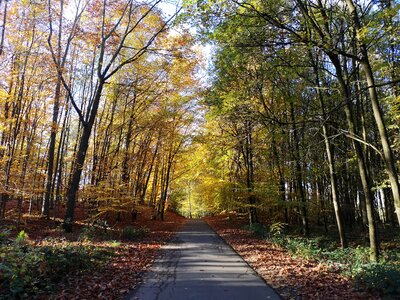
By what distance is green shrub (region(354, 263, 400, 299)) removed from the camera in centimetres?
530

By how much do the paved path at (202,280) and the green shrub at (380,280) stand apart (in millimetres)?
1988

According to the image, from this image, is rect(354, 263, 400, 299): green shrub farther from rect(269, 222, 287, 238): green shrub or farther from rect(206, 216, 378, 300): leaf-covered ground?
rect(269, 222, 287, 238): green shrub

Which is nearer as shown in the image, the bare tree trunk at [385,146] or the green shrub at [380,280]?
the green shrub at [380,280]

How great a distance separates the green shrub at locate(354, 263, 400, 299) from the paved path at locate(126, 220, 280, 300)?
199 cm

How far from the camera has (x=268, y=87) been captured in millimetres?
15641

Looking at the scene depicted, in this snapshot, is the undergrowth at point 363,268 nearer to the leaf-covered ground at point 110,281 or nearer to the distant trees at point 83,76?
the leaf-covered ground at point 110,281

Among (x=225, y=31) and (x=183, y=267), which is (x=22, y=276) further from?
(x=225, y=31)

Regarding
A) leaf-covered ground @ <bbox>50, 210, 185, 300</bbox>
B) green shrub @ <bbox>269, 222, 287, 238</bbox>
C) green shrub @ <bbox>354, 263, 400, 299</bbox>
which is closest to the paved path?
leaf-covered ground @ <bbox>50, 210, 185, 300</bbox>

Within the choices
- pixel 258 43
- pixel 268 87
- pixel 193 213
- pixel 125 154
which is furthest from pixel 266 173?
pixel 193 213

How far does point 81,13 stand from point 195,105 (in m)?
11.4

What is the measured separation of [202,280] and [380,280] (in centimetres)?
368

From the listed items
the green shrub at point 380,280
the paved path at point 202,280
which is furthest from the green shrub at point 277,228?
the green shrub at point 380,280

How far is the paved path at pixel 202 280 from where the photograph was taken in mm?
5570

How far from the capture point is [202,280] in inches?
261
